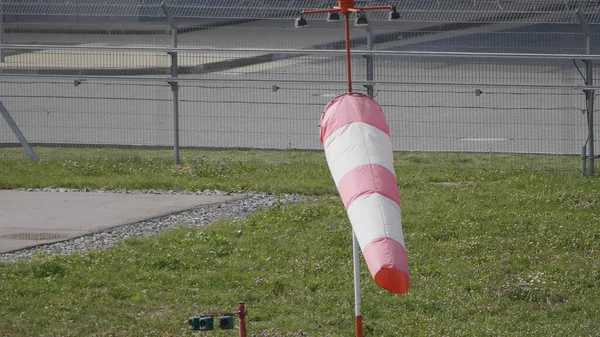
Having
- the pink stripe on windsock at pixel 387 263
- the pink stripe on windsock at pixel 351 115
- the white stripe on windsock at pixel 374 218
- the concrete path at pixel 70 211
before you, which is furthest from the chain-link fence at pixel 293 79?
the pink stripe on windsock at pixel 387 263

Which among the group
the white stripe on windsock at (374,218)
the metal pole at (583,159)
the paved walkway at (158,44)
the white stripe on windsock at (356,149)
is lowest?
the white stripe on windsock at (374,218)

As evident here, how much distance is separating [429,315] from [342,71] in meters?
9.29

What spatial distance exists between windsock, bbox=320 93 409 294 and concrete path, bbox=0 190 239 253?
5.50 metres

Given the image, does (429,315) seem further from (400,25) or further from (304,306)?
(400,25)

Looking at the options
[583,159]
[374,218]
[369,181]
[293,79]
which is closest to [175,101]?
[293,79]

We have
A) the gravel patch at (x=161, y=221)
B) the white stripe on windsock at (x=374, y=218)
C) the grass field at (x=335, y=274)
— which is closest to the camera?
the white stripe on windsock at (x=374, y=218)

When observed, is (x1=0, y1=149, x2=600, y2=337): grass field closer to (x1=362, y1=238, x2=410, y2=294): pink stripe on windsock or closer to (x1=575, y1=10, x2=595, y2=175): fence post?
(x1=575, y1=10, x2=595, y2=175): fence post

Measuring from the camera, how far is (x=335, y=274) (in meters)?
9.31

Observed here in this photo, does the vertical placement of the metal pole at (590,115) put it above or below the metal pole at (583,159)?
above

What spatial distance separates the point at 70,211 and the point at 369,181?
756cm

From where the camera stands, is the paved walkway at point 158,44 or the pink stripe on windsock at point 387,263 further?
the paved walkway at point 158,44

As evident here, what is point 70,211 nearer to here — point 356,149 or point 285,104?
point 285,104

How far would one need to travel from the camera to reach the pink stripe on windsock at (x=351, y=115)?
5.82 metres

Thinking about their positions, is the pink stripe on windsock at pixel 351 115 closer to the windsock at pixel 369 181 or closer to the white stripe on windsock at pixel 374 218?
the windsock at pixel 369 181
